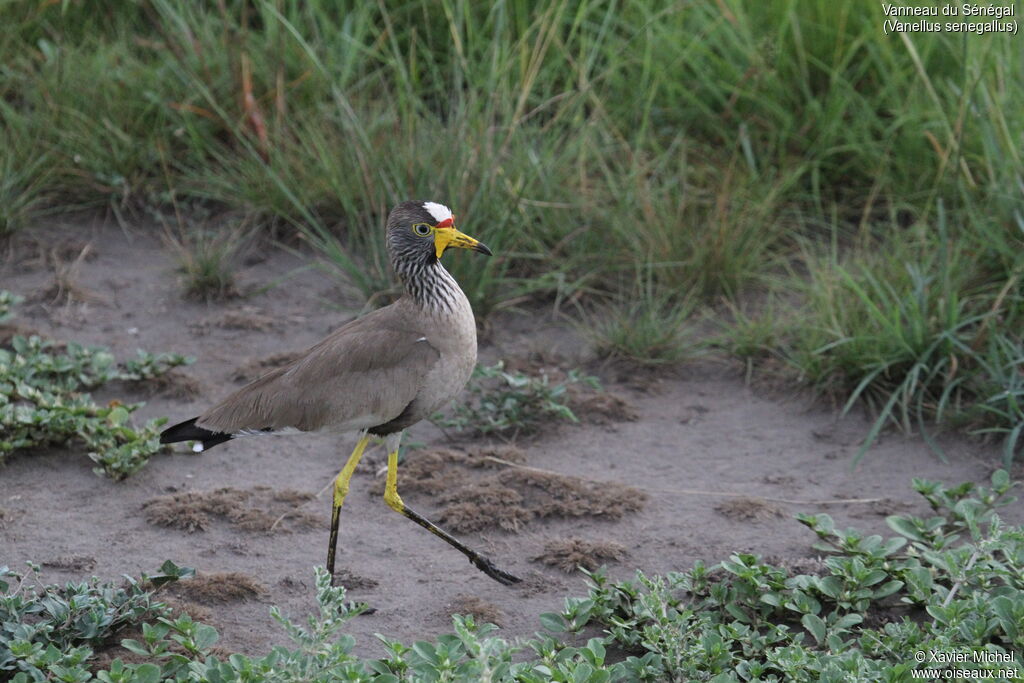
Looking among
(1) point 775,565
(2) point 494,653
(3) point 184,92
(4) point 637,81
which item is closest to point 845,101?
(4) point 637,81

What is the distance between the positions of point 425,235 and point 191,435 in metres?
1.09

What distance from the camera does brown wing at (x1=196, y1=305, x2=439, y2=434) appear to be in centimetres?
421

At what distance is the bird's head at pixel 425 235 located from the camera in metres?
4.38

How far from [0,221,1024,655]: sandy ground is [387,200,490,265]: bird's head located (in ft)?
3.34

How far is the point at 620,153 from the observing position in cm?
691

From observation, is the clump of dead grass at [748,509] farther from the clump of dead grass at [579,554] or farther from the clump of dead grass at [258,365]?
the clump of dead grass at [258,365]

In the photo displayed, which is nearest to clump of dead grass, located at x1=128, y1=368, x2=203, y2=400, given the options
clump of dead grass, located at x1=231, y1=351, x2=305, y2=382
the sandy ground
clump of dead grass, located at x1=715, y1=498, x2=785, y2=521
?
the sandy ground

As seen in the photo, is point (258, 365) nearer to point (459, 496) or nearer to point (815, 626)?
point (459, 496)

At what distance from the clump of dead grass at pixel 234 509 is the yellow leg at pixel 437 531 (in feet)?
1.35

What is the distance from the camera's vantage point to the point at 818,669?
3518mm

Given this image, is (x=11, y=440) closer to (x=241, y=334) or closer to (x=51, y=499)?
(x=51, y=499)

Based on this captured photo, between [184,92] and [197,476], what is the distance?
121 inches

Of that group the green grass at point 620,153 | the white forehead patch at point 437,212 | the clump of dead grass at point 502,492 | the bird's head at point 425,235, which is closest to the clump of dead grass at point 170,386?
the green grass at point 620,153

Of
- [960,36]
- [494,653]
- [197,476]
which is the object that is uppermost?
[960,36]
